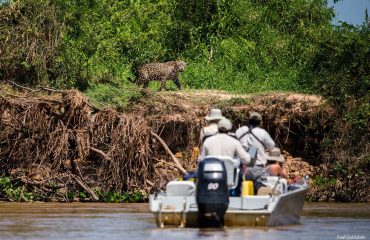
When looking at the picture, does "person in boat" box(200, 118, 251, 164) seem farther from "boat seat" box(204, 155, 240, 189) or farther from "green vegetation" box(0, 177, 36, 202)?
"green vegetation" box(0, 177, 36, 202)

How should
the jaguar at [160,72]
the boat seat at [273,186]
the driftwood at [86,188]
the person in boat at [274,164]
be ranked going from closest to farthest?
the boat seat at [273,186], the person in boat at [274,164], the driftwood at [86,188], the jaguar at [160,72]

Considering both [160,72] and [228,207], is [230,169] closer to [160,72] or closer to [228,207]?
[228,207]

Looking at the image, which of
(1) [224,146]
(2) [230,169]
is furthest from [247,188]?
(1) [224,146]

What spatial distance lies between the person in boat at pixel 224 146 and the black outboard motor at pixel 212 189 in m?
0.69

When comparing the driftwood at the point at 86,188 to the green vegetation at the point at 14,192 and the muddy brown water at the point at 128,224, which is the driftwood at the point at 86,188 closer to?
the muddy brown water at the point at 128,224

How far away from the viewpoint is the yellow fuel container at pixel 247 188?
18.1 meters

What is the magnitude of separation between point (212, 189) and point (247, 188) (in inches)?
46.6

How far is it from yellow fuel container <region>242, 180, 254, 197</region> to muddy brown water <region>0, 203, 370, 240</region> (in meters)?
0.64

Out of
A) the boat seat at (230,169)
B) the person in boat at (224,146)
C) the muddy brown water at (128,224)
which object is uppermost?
the person in boat at (224,146)

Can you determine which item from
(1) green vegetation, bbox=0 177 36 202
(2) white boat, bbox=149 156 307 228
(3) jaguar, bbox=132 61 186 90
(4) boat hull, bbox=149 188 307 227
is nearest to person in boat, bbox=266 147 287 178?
(2) white boat, bbox=149 156 307 228

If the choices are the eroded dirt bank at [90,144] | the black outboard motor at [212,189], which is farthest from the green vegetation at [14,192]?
the black outboard motor at [212,189]

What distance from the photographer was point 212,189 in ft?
56.1

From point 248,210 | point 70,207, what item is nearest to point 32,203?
point 70,207

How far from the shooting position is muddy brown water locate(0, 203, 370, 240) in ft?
56.2
